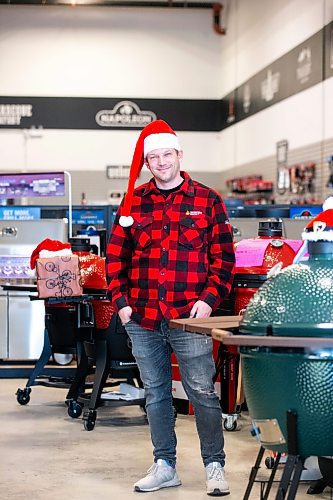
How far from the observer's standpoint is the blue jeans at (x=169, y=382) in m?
4.29

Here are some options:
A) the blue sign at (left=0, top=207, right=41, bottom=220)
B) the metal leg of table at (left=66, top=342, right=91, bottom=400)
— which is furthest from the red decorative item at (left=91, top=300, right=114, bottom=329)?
the blue sign at (left=0, top=207, right=41, bottom=220)

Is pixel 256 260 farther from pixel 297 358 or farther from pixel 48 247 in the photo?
pixel 297 358

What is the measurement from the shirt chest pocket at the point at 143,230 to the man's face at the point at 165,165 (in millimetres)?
185

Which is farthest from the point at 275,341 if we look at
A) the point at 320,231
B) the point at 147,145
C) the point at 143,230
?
the point at 147,145

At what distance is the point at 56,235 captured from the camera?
917cm

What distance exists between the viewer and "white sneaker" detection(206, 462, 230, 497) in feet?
14.4

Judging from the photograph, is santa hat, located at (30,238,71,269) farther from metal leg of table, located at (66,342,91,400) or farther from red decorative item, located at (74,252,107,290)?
metal leg of table, located at (66,342,91,400)

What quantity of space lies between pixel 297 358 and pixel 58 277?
364 cm

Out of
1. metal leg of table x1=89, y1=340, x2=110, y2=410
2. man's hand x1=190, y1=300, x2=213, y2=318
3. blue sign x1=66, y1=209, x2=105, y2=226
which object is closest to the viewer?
man's hand x1=190, y1=300, x2=213, y2=318

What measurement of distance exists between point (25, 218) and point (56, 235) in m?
0.41

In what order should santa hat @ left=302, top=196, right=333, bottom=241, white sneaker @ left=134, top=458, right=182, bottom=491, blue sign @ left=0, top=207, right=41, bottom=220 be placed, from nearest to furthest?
santa hat @ left=302, top=196, right=333, bottom=241
white sneaker @ left=134, top=458, right=182, bottom=491
blue sign @ left=0, top=207, right=41, bottom=220

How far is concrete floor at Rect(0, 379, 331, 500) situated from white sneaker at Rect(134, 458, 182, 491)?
0.13ft

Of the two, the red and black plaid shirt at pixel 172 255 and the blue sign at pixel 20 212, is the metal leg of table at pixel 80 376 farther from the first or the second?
the blue sign at pixel 20 212

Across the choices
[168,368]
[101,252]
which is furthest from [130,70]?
[168,368]
